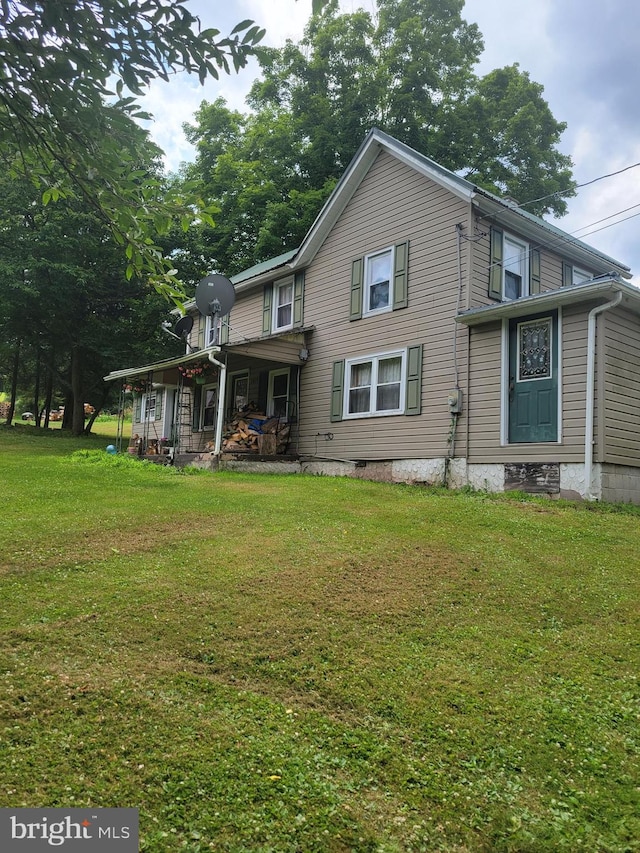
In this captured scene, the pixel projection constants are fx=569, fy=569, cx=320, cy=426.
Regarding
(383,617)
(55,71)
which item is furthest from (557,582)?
(55,71)

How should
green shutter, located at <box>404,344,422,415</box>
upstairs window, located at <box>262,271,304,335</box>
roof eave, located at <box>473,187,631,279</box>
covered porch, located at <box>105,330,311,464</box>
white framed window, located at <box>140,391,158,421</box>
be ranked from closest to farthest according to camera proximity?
roof eave, located at <box>473,187,631,279</box>
green shutter, located at <box>404,344,422,415</box>
covered porch, located at <box>105,330,311,464</box>
upstairs window, located at <box>262,271,304,335</box>
white framed window, located at <box>140,391,158,421</box>

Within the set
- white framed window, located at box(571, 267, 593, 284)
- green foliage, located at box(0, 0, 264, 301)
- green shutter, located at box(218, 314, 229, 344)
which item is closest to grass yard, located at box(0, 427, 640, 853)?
green foliage, located at box(0, 0, 264, 301)

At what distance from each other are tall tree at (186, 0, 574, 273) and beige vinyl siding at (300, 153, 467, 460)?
10108 millimetres

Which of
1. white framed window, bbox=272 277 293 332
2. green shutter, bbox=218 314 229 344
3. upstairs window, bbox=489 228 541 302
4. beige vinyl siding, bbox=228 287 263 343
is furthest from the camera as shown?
green shutter, bbox=218 314 229 344

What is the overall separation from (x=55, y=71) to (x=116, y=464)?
11.2 m

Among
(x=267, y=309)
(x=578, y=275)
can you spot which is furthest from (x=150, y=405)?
(x=578, y=275)

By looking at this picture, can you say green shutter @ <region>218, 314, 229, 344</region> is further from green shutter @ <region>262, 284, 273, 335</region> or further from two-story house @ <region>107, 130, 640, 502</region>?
green shutter @ <region>262, 284, 273, 335</region>

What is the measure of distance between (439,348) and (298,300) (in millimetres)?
5331

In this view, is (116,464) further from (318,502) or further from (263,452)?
(318,502)

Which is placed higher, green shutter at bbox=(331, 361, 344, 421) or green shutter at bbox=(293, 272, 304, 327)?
green shutter at bbox=(293, 272, 304, 327)

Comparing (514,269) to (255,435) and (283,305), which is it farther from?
(255,435)

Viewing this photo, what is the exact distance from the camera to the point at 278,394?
15.9m

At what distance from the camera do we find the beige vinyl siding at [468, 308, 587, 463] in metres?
9.48

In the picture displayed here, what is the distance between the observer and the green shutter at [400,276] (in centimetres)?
1252
